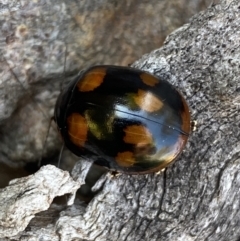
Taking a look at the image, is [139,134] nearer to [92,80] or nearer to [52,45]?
[92,80]

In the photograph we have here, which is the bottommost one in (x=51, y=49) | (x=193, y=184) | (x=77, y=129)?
(x=193, y=184)

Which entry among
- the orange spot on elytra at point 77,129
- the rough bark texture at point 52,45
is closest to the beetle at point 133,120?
the orange spot on elytra at point 77,129

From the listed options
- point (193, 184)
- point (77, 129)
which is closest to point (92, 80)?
point (77, 129)

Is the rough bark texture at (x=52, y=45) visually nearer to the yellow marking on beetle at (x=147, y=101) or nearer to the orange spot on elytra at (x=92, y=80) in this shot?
the orange spot on elytra at (x=92, y=80)

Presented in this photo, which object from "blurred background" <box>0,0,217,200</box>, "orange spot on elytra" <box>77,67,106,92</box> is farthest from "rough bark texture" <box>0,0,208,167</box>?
"orange spot on elytra" <box>77,67,106,92</box>

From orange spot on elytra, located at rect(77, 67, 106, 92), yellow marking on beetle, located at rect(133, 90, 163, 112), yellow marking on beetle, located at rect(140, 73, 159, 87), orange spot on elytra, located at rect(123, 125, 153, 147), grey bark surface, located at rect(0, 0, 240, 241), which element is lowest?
grey bark surface, located at rect(0, 0, 240, 241)

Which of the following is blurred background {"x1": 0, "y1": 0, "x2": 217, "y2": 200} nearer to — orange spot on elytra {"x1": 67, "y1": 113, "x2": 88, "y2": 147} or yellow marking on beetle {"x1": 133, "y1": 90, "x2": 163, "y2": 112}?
orange spot on elytra {"x1": 67, "y1": 113, "x2": 88, "y2": 147}

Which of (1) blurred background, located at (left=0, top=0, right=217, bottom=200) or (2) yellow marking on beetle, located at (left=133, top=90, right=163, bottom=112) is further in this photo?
(1) blurred background, located at (left=0, top=0, right=217, bottom=200)
